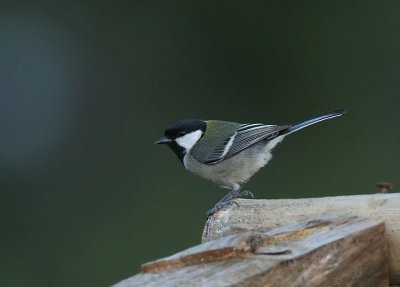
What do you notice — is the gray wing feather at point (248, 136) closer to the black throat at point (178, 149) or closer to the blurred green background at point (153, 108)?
the black throat at point (178, 149)

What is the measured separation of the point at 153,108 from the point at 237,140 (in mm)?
2456

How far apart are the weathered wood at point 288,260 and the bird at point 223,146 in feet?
6.13

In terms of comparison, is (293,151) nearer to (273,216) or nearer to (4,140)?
(4,140)

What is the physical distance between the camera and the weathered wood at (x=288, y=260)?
4.18ft

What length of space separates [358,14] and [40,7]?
2191mm

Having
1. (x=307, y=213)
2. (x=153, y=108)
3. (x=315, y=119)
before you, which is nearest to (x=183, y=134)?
(x=315, y=119)

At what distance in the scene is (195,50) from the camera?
242 inches

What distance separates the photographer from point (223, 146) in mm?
3555

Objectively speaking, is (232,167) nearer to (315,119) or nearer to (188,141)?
(188,141)

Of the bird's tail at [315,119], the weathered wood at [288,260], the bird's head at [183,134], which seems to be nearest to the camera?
the weathered wood at [288,260]

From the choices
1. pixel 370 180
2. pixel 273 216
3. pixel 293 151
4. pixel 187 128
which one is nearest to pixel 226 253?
pixel 273 216

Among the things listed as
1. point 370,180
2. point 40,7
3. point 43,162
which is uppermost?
point 40,7

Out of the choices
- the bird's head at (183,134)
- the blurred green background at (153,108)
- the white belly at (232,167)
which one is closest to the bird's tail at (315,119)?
the white belly at (232,167)

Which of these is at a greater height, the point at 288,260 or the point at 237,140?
the point at 288,260
